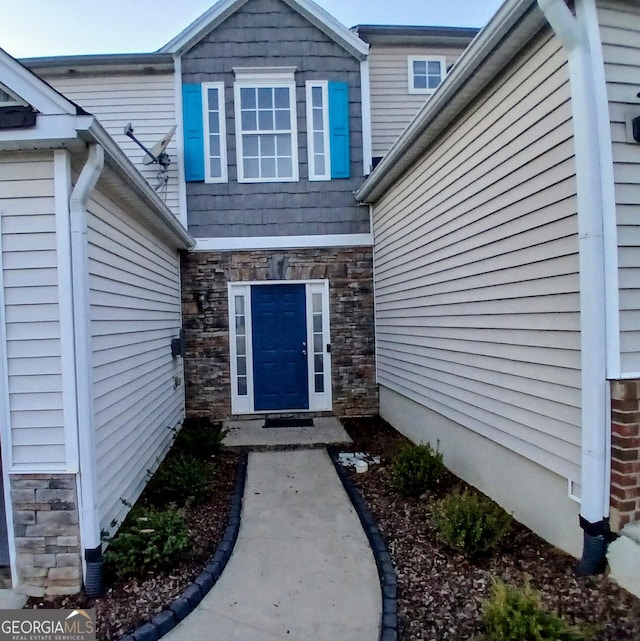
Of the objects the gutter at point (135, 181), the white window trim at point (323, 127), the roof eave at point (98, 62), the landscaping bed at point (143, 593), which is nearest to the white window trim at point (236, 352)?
the gutter at point (135, 181)

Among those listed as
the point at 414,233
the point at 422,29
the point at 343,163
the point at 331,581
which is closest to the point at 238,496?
the point at 331,581

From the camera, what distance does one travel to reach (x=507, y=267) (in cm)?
329

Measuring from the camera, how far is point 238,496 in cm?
393

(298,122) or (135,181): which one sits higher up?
(298,122)

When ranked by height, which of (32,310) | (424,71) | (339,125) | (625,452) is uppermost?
(424,71)

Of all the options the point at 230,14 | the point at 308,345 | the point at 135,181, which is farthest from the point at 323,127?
the point at 135,181

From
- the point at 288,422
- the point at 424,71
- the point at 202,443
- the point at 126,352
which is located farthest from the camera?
the point at 424,71

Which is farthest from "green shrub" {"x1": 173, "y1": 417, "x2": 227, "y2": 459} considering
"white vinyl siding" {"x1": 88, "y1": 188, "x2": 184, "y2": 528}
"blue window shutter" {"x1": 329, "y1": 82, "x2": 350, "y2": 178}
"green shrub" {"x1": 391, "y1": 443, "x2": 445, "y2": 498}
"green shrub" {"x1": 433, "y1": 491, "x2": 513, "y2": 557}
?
"blue window shutter" {"x1": 329, "y1": 82, "x2": 350, "y2": 178}

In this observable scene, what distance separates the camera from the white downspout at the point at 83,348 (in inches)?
106

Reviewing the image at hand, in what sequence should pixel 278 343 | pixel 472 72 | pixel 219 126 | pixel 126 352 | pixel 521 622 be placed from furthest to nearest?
pixel 278 343
pixel 219 126
pixel 126 352
pixel 472 72
pixel 521 622

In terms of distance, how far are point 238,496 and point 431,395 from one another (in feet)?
7.18

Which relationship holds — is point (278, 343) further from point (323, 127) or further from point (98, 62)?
point (98, 62)

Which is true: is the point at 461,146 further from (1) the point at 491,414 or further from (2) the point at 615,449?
(2) the point at 615,449

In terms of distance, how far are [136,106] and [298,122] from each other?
247 cm
